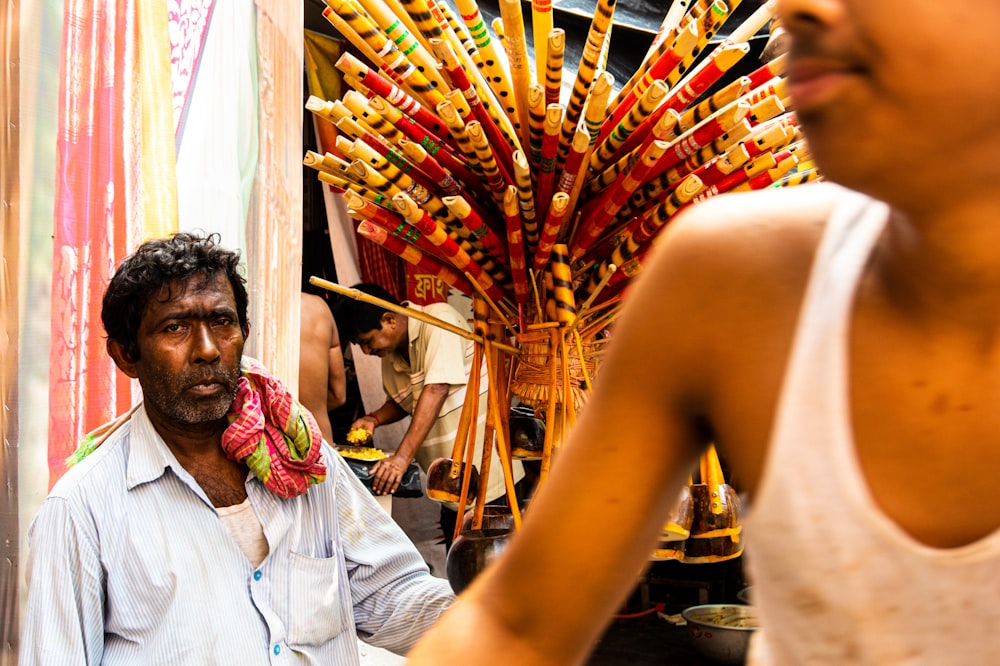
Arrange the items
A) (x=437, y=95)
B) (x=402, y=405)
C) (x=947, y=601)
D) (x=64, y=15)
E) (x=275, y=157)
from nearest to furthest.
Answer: (x=947, y=601) < (x=64, y=15) < (x=437, y=95) < (x=275, y=157) < (x=402, y=405)

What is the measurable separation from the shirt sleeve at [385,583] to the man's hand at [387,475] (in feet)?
6.06

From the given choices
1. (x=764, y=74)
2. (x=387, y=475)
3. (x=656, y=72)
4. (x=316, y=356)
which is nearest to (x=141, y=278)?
(x=656, y=72)

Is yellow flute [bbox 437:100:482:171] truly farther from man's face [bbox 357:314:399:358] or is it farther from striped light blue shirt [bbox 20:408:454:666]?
man's face [bbox 357:314:399:358]

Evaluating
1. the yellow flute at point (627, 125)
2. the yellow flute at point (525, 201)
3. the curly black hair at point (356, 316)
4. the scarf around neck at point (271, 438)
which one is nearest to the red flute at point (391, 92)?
the yellow flute at point (525, 201)

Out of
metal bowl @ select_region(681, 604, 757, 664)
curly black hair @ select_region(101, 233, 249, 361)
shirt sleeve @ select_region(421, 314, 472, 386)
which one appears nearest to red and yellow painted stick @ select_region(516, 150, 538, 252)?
curly black hair @ select_region(101, 233, 249, 361)

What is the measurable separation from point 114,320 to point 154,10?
0.73 meters

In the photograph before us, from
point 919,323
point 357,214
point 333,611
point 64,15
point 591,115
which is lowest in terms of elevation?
point 333,611

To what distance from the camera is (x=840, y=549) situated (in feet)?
1.68

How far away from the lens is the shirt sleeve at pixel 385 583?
2.23 m

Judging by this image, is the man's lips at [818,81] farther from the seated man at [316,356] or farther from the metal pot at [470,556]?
the seated man at [316,356]

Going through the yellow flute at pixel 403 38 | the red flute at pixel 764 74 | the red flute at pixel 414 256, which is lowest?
the red flute at pixel 414 256

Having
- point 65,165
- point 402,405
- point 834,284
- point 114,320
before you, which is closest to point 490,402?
point 114,320

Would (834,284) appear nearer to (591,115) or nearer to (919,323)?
(919,323)

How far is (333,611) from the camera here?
2158 millimetres
